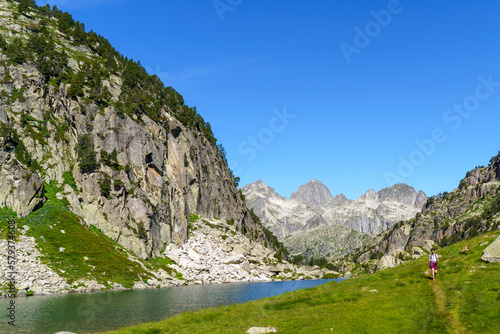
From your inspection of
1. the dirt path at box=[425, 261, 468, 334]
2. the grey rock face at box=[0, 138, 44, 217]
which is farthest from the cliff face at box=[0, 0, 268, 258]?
the dirt path at box=[425, 261, 468, 334]

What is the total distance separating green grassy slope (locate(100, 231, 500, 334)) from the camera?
25469 millimetres

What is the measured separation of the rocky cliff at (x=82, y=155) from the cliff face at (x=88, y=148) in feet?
1.22

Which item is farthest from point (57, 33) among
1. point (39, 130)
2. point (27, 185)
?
point (27, 185)

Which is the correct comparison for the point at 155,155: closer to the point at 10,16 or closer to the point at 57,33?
the point at 57,33

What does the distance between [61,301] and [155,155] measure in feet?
321

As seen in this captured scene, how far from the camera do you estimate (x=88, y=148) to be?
130750 millimetres

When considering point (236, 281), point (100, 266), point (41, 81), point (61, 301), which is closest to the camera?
point (61, 301)

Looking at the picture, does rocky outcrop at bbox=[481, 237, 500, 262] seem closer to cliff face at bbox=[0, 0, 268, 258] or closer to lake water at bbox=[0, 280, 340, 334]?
lake water at bbox=[0, 280, 340, 334]

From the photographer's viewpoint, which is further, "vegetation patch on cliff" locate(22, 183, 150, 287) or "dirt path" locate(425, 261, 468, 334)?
"vegetation patch on cliff" locate(22, 183, 150, 287)

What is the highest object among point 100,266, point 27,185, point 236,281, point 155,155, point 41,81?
point 41,81

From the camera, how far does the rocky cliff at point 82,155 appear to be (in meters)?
105

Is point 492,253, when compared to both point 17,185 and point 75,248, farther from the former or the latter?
point 17,185

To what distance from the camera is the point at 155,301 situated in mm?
69000

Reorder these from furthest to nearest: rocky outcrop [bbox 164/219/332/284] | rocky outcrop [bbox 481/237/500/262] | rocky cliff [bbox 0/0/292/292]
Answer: rocky outcrop [bbox 164/219/332/284]
rocky cliff [bbox 0/0/292/292]
rocky outcrop [bbox 481/237/500/262]
